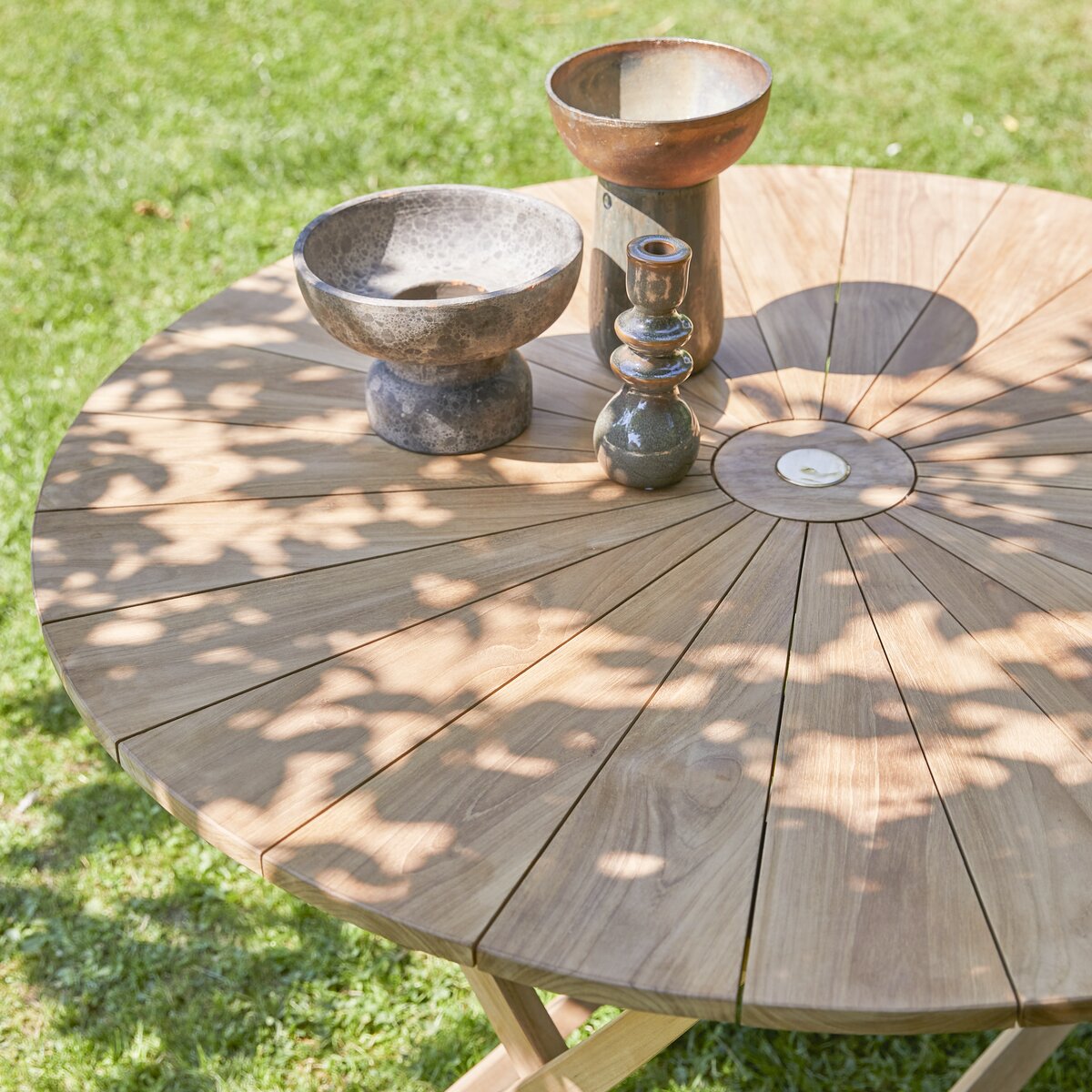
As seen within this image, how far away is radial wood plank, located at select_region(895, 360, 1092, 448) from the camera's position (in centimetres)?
213

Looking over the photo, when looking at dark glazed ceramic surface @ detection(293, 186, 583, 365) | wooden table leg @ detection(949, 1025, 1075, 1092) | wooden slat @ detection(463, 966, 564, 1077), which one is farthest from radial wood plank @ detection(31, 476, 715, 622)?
wooden table leg @ detection(949, 1025, 1075, 1092)

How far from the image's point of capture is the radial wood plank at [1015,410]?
7.00 ft

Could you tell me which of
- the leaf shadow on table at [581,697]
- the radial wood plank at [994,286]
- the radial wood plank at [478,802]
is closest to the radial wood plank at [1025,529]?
the leaf shadow on table at [581,697]

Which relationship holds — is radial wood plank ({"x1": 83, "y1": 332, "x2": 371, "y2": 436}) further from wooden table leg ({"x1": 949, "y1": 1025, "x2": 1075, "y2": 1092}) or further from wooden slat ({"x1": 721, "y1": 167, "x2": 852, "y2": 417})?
wooden table leg ({"x1": 949, "y1": 1025, "x2": 1075, "y2": 1092})

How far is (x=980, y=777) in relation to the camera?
4.87 feet

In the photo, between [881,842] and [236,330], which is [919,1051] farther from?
[236,330]

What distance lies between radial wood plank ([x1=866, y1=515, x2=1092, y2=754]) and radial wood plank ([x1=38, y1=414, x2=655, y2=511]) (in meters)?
0.54

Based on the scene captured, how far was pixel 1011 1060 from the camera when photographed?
220 cm

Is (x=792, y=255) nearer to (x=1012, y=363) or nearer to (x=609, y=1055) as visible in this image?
(x=1012, y=363)

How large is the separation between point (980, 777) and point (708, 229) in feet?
3.66

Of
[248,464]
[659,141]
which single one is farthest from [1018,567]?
[248,464]

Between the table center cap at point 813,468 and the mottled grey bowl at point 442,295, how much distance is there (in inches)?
18.0

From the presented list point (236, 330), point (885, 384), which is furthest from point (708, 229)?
point (236, 330)

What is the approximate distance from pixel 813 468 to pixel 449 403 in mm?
614
